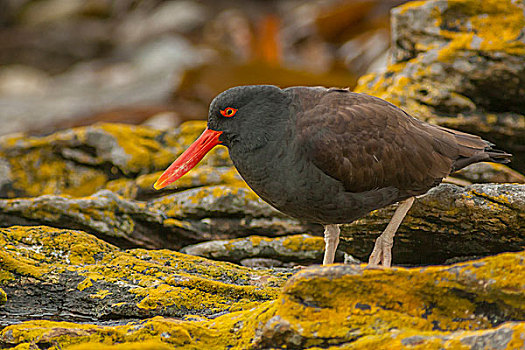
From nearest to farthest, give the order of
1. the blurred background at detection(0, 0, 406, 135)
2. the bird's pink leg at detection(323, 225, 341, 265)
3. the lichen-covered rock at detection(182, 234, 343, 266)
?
the bird's pink leg at detection(323, 225, 341, 265)
the lichen-covered rock at detection(182, 234, 343, 266)
the blurred background at detection(0, 0, 406, 135)

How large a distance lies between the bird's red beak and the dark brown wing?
0.91m

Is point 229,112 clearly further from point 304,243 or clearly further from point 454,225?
point 454,225

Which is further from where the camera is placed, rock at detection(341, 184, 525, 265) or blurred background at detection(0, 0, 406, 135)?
blurred background at detection(0, 0, 406, 135)

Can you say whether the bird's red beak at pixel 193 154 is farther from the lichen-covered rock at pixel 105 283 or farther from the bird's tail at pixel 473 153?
the bird's tail at pixel 473 153

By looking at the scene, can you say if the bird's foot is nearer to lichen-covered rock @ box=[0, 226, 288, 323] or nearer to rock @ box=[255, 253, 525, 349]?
lichen-covered rock @ box=[0, 226, 288, 323]

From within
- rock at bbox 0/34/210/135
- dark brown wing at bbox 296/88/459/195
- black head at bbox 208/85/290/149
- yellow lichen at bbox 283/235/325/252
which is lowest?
rock at bbox 0/34/210/135

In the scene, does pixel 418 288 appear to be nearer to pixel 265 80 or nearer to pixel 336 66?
pixel 265 80

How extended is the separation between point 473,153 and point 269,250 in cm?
275

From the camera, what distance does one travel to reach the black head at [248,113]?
582 cm

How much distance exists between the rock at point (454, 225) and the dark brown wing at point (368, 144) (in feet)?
1.00

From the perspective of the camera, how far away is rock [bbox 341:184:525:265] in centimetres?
598

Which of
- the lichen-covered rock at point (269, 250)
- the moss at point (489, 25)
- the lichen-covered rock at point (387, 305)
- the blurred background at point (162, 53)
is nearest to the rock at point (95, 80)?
the blurred background at point (162, 53)

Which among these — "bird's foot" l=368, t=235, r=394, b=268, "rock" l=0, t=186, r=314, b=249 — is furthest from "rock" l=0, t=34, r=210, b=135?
"bird's foot" l=368, t=235, r=394, b=268

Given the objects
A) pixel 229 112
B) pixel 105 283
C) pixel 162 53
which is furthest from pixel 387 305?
pixel 162 53
